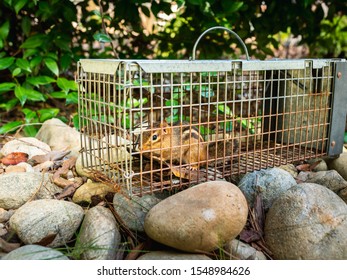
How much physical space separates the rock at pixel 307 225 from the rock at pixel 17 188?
1.52m

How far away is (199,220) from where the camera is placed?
2.37 m

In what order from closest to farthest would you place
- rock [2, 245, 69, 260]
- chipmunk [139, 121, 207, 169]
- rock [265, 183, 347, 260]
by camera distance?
rock [2, 245, 69, 260]
rock [265, 183, 347, 260]
chipmunk [139, 121, 207, 169]

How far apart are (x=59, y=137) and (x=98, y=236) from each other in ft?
5.70

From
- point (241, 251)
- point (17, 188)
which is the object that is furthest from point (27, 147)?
point (241, 251)

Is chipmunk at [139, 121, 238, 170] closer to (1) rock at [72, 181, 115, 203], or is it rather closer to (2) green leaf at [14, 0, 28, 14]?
(1) rock at [72, 181, 115, 203]

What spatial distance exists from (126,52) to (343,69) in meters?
2.65

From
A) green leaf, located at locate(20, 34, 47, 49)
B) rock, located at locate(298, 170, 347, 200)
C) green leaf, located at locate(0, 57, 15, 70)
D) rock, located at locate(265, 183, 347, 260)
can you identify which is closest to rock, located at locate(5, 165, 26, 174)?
green leaf, located at locate(0, 57, 15, 70)

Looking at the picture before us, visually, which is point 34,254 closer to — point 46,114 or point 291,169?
point 291,169

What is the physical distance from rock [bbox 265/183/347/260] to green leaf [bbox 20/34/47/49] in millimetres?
2996

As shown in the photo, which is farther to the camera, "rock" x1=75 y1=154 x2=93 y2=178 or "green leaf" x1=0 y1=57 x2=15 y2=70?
"green leaf" x1=0 y1=57 x2=15 y2=70

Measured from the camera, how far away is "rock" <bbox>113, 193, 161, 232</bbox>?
273 cm

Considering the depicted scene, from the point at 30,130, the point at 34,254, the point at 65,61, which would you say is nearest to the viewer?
the point at 34,254
